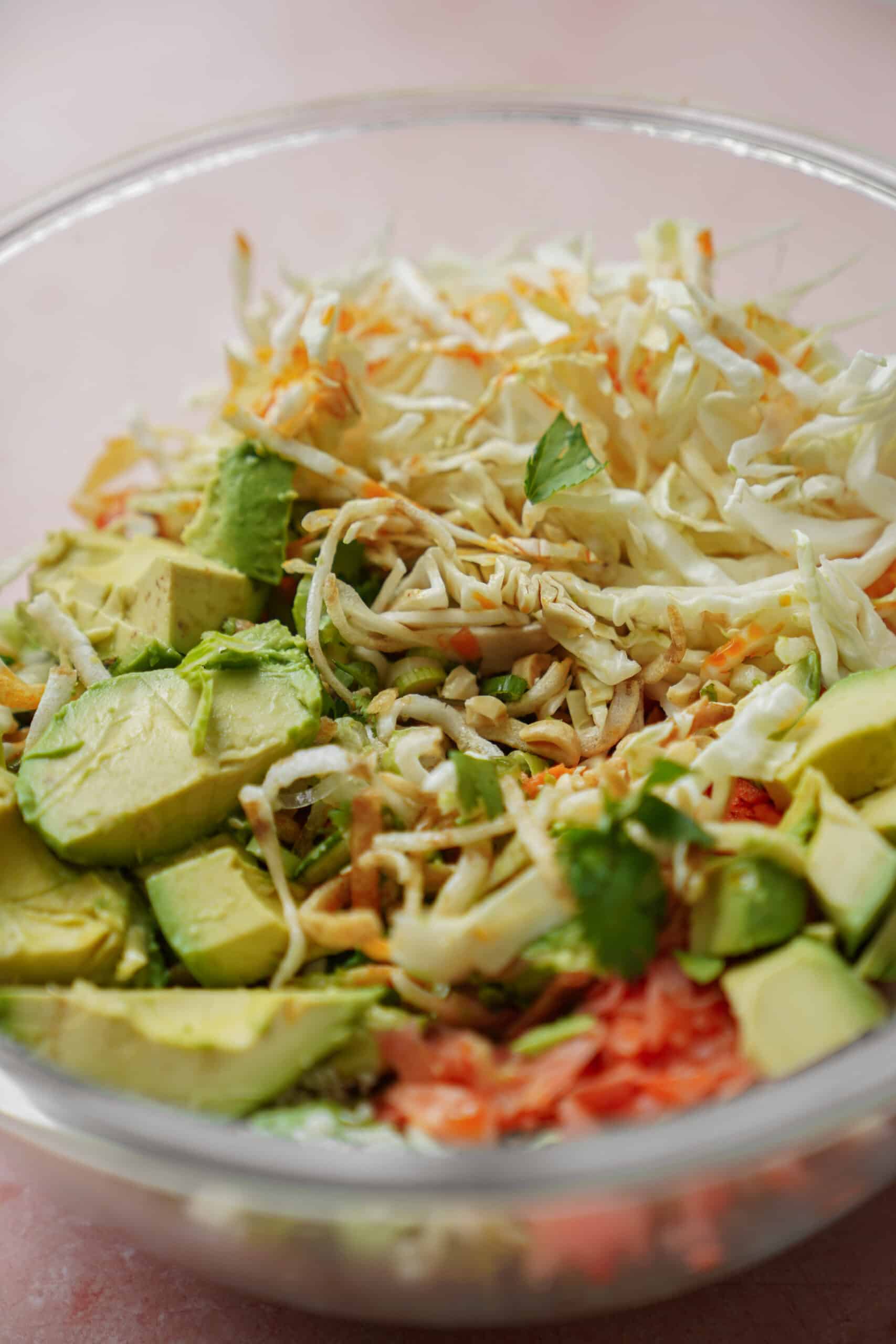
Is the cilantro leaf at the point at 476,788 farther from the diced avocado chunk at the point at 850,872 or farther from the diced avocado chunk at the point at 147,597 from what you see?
the diced avocado chunk at the point at 147,597

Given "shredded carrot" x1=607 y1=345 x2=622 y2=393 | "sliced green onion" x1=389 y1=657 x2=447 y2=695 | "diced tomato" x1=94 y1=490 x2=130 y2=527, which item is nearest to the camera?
"sliced green onion" x1=389 y1=657 x2=447 y2=695

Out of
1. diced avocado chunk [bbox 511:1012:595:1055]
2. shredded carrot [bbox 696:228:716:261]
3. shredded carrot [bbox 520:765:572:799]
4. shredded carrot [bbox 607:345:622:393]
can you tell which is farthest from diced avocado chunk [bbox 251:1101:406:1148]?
shredded carrot [bbox 696:228:716:261]

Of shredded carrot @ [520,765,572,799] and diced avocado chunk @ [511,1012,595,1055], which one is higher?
shredded carrot @ [520,765,572,799]

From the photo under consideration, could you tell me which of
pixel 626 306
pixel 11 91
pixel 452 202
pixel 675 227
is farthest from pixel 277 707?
pixel 11 91

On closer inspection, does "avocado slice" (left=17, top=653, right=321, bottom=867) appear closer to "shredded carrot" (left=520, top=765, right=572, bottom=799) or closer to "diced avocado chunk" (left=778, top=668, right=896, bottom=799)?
"shredded carrot" (left=520, top=765, right=572, bottom=799)

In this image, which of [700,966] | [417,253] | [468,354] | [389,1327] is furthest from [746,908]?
[417,253]

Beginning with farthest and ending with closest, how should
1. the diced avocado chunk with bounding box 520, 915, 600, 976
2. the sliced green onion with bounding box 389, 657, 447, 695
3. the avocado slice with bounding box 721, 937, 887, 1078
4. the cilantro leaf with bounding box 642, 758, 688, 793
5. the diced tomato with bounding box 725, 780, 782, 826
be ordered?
the sliced green onion with bounding box 389, 657, 447, 695, the diced tomato with bounding box 725, 780, 782, 826, the cilantro leaf with bounding box 642, 758, 688, 793, the diced avocado chunk with bounding box 520, 915, 600, 976, the avocado slice with bounding box 721, 937, 887, 1078
